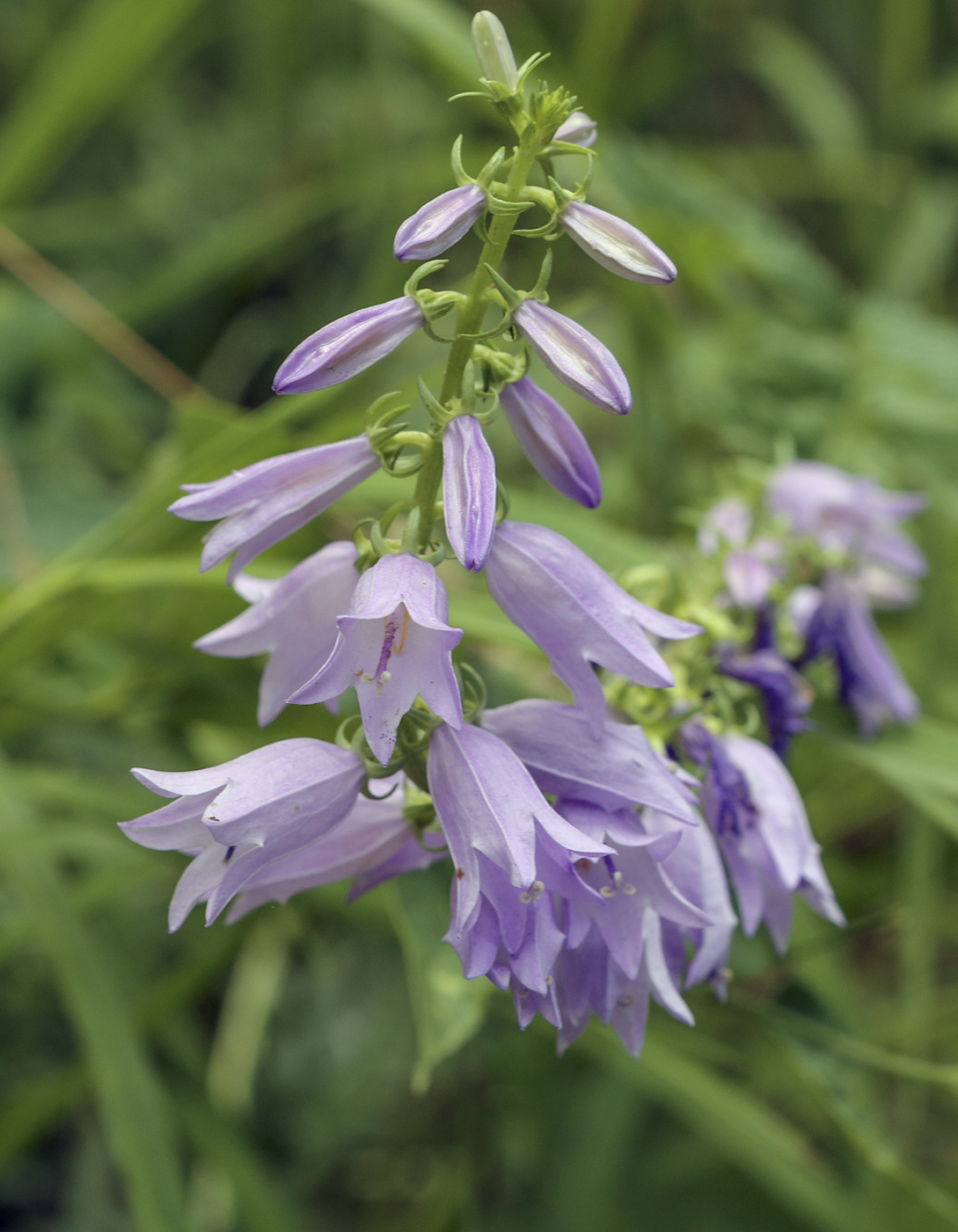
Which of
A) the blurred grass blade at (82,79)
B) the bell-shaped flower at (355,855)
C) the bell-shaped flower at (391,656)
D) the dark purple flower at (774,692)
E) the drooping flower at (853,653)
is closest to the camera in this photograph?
the bell-shaped flower at (391,656)

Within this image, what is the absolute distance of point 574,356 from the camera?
0.52 metres

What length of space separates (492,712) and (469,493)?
0.49 feet

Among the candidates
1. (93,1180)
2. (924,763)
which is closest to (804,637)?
(924,763)

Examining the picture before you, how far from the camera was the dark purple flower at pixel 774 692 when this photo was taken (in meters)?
0.78

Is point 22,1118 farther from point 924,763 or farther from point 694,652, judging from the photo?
point 924,763

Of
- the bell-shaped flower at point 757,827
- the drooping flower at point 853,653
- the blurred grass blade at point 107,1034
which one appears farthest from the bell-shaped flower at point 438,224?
the blurred grass blade at point 107,1034

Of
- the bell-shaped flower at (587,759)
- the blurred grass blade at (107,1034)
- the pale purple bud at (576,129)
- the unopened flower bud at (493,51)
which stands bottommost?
the blurred grass blade at (107,1034)

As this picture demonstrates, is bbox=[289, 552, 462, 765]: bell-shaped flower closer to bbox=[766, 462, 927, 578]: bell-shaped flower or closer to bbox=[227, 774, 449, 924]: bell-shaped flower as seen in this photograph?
bbox=[227, 774, 449, 924]: bell-shaped flower

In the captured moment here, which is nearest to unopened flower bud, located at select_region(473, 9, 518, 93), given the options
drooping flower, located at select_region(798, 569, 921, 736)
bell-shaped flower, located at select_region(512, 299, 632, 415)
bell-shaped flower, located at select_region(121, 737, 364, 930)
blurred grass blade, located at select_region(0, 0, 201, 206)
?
bell-shaped flower, located at select_region(512, 299, 632, 415)

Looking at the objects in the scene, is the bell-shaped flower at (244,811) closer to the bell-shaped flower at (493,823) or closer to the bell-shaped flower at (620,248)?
the bell-shaped flower at (493,823)

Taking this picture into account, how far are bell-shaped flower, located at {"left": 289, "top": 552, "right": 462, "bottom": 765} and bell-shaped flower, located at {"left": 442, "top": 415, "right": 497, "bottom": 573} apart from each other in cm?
3

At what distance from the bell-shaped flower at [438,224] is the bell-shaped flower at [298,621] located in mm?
164

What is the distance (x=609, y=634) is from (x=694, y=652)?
9.8 inches

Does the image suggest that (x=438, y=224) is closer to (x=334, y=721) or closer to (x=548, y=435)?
(x=548, y=435)
